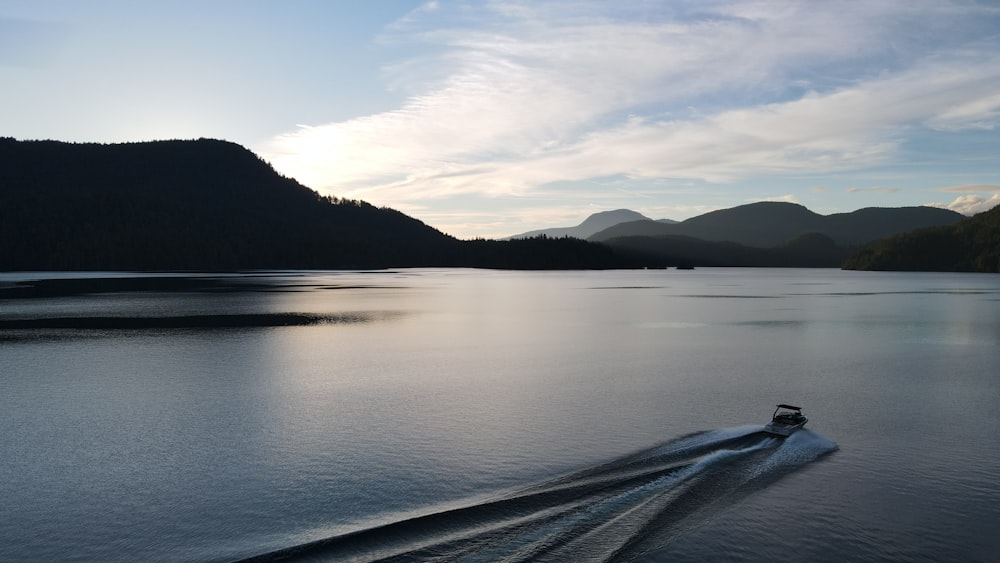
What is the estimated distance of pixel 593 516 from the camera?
588 inches

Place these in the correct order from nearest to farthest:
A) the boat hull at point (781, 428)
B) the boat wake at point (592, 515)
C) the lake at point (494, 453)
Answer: the boat wake at point (592, 515) → the lake at point (494, 453) → the boat hull at point (781, 428)

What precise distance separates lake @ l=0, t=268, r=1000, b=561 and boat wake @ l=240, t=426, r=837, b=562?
63 mm

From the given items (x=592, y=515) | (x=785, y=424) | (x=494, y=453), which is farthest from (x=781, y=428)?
(x=592, y=515)

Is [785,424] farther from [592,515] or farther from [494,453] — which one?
[592,515]

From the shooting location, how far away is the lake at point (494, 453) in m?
13.9

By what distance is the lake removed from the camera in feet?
45.5

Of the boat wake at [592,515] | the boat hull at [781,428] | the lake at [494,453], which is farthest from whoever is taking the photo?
the boat hull at [781,428]

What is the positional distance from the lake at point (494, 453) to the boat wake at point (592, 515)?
0.06 meters

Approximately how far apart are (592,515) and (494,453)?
5615 millimetres

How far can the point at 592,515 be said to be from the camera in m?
15.0

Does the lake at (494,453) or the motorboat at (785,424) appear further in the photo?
the motorboat at (785,424)

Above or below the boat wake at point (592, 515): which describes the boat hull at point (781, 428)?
above

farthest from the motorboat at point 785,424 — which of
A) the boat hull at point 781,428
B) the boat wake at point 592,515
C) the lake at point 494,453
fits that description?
the boat wake at point 592,515

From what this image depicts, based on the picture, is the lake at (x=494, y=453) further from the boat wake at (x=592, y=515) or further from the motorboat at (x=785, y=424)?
the motorboat at (x=785, y=424)
